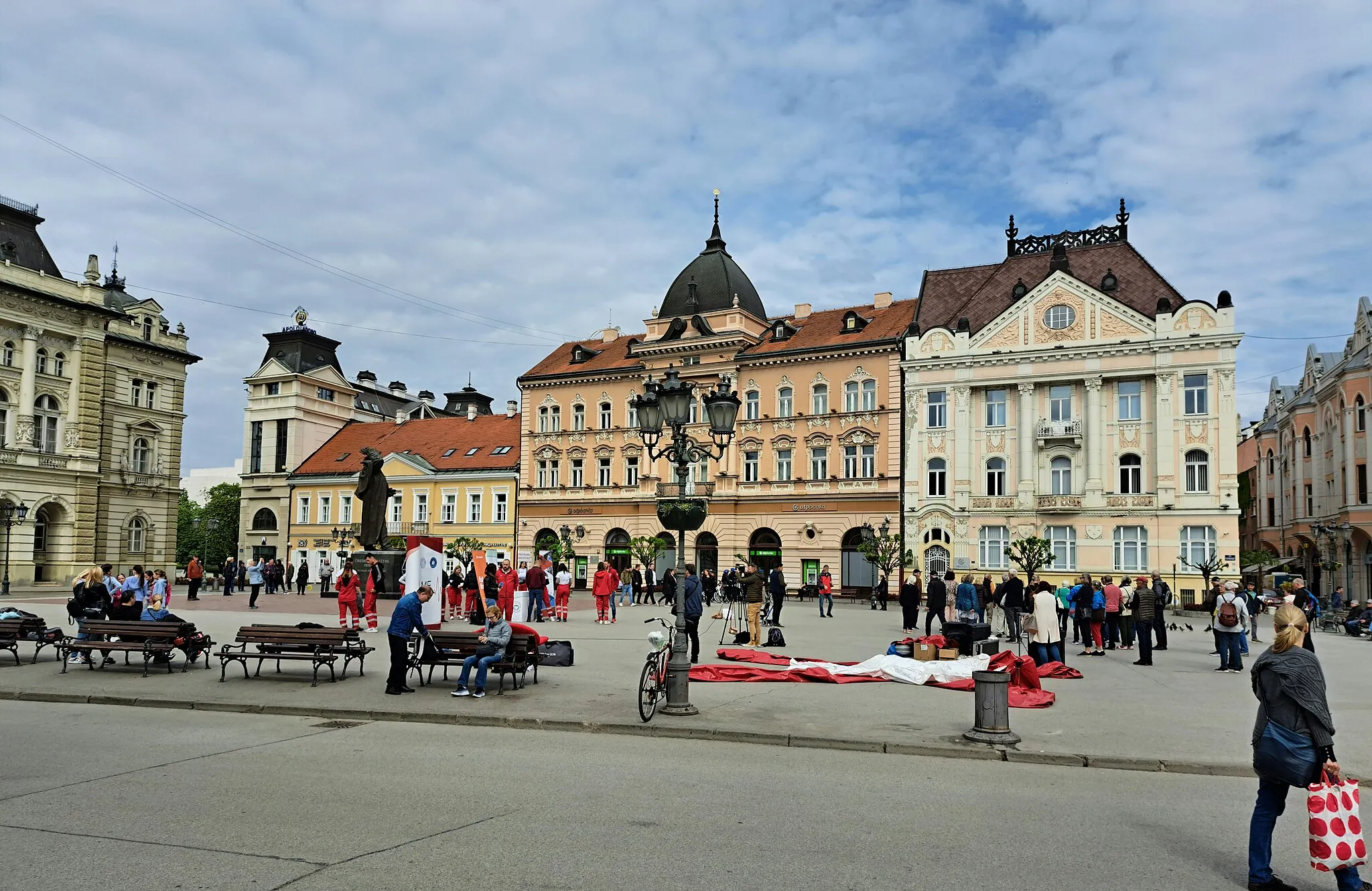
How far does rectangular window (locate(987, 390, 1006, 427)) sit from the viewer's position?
1919 inches

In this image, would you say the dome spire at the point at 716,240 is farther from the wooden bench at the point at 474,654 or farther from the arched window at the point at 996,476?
the wooden bench at the point at 474,654

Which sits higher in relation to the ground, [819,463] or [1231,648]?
[819,463]

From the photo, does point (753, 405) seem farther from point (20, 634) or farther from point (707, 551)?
point (20, 634)

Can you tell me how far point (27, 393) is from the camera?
166 ft

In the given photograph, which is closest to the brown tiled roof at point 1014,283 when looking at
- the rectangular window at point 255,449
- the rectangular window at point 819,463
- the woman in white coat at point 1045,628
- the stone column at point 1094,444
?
the stone column at point 1094,444

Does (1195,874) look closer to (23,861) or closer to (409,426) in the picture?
(23,861)

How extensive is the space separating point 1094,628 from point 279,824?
63.3ft

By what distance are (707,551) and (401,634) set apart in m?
41.2

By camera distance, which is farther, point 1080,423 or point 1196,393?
point 1080,423

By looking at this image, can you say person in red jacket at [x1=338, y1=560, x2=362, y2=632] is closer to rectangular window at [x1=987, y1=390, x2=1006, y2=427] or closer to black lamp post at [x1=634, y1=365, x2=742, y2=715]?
black lamp post at [x1=634, y1=365, x2=742, y2=715]

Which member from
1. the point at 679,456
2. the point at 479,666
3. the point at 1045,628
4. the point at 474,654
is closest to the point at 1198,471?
the point at 1045,628

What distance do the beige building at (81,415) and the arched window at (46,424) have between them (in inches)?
2.7

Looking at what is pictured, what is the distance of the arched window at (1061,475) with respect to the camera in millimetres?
47375

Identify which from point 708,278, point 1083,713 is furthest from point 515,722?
point 708,278
